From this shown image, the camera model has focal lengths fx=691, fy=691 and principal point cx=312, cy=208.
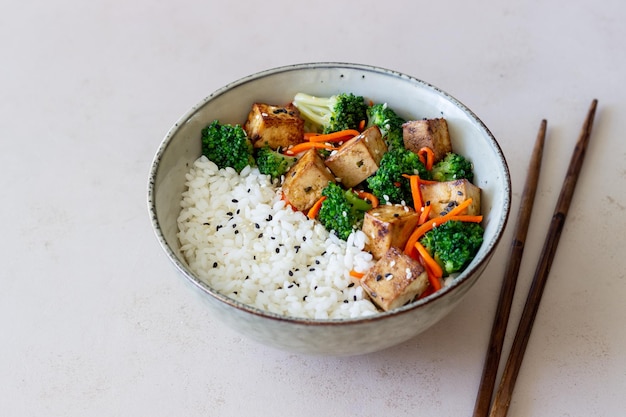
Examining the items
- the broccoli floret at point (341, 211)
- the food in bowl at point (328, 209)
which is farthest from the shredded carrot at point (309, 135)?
the broccoli floret at point (341, 211)

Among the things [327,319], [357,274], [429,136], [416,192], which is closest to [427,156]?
[429,136]

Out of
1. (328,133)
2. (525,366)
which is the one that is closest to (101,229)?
(328,133)

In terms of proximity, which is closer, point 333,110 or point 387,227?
point 387,227

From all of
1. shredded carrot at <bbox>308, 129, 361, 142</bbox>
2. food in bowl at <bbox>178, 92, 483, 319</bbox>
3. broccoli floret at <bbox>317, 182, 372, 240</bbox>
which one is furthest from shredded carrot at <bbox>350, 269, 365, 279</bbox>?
shredded carrot at <bbox>308, 129, 361, 142</bbox>

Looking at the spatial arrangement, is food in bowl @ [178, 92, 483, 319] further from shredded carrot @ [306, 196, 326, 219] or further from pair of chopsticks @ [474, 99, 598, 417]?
pair of chopsticks @ [474, 99, 598, 417]

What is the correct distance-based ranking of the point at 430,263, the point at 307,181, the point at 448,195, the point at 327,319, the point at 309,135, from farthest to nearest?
1. the point at 309,135
2. the point at 307,181
3. the point at 448,195
4. the point at 430,263
5. the point at 327,319

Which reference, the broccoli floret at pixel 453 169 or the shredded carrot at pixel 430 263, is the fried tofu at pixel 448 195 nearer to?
the broccoli floret at pixel 453 169

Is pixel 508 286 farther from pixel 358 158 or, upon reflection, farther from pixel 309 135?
pixel 309 135
